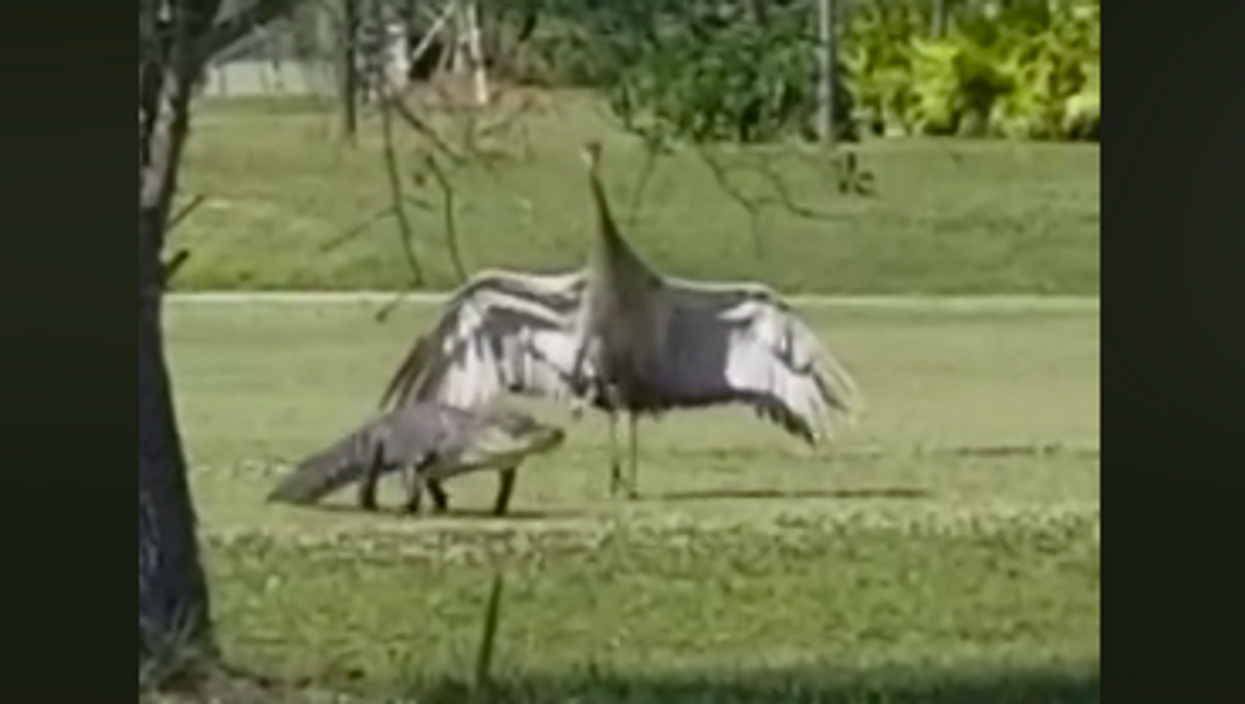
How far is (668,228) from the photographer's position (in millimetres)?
2707

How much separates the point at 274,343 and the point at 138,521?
0.24 metres

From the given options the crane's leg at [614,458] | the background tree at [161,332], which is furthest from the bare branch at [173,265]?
the crane's leg at [614,458]

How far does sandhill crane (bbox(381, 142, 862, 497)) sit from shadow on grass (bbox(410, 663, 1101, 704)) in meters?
0.22

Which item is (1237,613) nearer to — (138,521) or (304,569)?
(304,569)

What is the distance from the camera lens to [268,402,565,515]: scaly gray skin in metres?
2.71

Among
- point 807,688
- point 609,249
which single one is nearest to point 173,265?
point 609,249

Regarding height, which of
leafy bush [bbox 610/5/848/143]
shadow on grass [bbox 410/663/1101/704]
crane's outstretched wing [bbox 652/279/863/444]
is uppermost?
leafy bush [bbox 610/5/848/143]

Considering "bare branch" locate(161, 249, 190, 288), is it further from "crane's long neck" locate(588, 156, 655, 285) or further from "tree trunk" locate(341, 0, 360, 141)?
"crane's long neck" locate(588, 156, 655, 285)

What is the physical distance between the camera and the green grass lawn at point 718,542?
107 inches

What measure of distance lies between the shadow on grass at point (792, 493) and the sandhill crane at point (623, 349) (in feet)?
0.17

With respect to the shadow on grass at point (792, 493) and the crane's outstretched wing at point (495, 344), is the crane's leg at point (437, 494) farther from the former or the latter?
the shadow on grass at point (792, 493)

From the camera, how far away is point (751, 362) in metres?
2.73

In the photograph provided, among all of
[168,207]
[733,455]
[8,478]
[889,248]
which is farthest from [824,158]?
[8,478]

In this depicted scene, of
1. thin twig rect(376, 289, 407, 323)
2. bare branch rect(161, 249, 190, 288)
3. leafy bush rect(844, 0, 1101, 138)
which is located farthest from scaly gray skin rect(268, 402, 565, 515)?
leafy bush rect(844, 0, 1101, 138)
